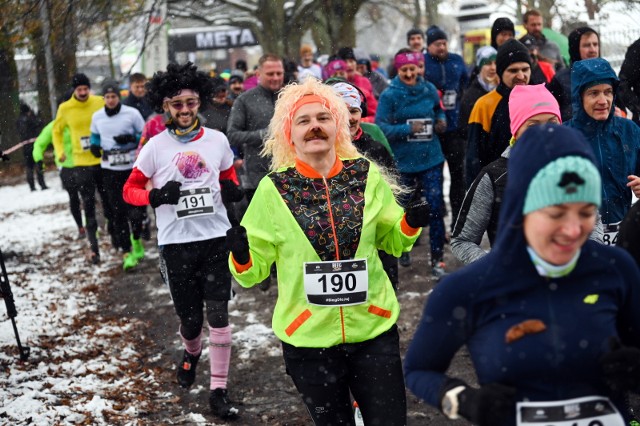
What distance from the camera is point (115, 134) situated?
1009cm

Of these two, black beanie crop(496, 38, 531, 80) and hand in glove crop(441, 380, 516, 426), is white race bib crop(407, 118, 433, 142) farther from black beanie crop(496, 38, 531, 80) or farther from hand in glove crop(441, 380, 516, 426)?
hand in glove crop(441, 380, 516, 426)

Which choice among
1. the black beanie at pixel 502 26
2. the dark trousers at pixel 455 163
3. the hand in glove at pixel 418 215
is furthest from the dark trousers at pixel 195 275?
the black beanie at pixel 502 26

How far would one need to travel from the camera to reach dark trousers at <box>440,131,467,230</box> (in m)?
8.94

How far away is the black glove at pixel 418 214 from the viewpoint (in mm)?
3604

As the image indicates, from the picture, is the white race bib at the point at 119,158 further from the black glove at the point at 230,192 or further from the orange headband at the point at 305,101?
the orange headband at the point at 305,101

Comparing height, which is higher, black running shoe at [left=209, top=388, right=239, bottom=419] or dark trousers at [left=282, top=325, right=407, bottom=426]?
dark trousers at [left=282, top=325, right=407, bottom=426]

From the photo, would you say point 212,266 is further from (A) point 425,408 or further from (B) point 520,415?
(B) point 520,415

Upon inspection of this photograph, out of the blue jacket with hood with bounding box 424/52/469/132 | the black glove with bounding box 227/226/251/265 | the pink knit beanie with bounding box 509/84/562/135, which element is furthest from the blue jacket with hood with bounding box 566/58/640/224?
the blue jacket with hood with bounding box 424/52/469/132

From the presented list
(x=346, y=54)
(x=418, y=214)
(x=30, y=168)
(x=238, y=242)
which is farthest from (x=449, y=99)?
(x=30, y=168)

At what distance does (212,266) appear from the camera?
18.4 feet

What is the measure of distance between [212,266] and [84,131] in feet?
18.7

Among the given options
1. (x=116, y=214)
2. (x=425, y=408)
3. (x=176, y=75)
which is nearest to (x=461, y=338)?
(x=425, y=408)

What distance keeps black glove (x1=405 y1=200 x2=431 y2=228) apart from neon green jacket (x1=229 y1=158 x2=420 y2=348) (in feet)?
0.27

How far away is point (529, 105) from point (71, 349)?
478cm
